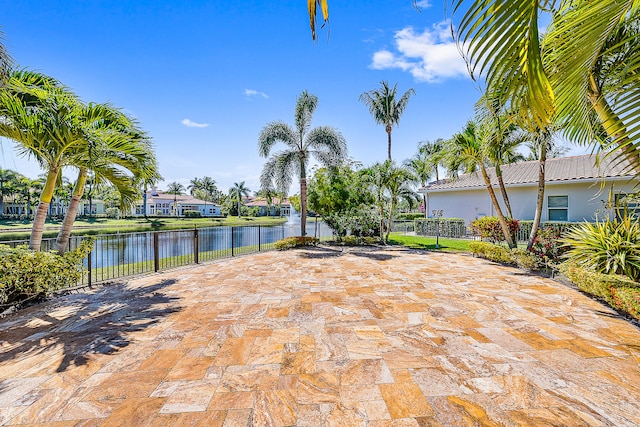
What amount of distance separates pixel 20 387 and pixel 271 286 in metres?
3.42

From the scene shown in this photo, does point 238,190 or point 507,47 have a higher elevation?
point 238,190

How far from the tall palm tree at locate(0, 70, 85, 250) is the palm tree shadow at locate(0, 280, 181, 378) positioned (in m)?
1.29

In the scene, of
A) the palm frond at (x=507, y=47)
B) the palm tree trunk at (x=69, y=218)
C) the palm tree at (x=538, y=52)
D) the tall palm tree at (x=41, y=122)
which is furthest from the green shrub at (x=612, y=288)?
the palm tree trunk at (x=69, y=218)

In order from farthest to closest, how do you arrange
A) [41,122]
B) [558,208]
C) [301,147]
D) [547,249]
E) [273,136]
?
[301,147] → [558,208] → [273,136] → [547,249] → [41,122]

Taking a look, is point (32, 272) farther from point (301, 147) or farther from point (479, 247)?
point (479, 247)

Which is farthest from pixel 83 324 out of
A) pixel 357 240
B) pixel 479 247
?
pixel 357 240

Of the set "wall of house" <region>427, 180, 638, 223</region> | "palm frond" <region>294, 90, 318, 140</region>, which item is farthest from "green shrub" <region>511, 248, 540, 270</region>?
"palm frond" <region>294, 90, 318, 140</region>

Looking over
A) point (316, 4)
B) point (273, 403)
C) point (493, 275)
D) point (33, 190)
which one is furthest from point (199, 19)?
point (33, 190)

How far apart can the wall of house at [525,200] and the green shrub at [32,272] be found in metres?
13.2

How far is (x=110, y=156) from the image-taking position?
4.84 m

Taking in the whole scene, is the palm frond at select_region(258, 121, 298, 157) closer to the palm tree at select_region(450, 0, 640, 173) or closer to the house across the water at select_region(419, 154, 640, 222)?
the house across the water at select_region(419, 154, 640, 222)

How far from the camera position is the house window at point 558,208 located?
11.7 metres

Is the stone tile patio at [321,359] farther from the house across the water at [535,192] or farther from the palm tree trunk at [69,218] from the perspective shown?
the house across the water at [535,192]

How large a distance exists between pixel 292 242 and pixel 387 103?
1199 cm
